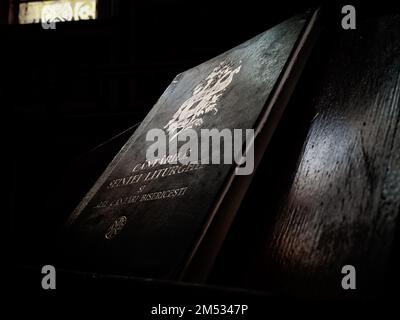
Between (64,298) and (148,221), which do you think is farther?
(148,221)

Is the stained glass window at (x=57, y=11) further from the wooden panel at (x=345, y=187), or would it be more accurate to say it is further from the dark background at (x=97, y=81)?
the wooden panel at (x=345, y=187)

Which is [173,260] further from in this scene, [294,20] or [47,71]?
[47,71]

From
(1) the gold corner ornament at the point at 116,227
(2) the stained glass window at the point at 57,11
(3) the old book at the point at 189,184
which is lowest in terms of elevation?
(1) the gold corner ornament at the point at 116,227

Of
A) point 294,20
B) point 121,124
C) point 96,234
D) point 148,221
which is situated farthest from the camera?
point 121,124

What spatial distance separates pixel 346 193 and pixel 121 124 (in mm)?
3073

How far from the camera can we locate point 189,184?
119cm

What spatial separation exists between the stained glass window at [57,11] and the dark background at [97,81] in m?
0.19

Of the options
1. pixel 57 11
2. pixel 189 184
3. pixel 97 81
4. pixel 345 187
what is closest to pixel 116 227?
pixel 189 184

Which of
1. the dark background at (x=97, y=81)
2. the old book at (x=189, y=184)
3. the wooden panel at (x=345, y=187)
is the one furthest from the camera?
the dark background at (x=97, y=81)

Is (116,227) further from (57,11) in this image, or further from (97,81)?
(57,11)

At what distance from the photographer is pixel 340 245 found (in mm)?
846

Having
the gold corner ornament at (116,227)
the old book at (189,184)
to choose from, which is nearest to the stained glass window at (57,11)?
the old book at (189,184)

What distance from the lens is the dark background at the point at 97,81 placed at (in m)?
2.32

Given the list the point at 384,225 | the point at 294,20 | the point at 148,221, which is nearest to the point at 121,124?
the point at 294,20
